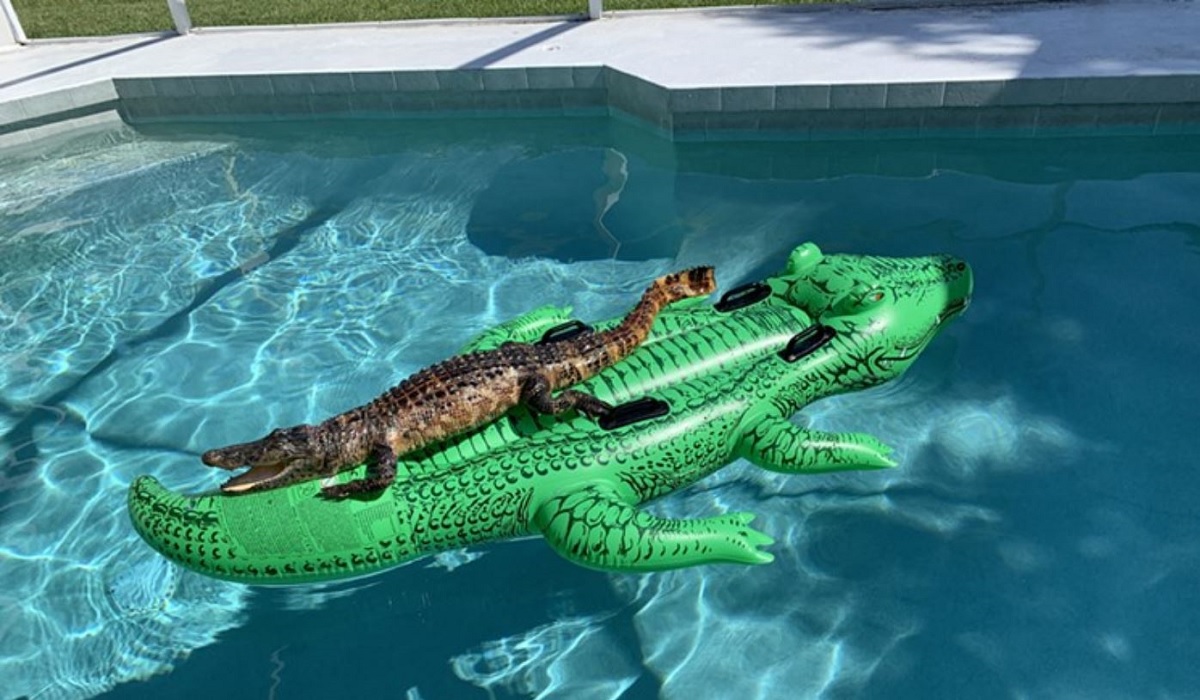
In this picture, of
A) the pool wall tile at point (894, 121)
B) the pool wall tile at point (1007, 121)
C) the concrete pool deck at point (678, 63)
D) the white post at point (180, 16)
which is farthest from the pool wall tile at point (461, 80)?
Result: the pool wall tile at point (1007, 121)

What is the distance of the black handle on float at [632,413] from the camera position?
410cm

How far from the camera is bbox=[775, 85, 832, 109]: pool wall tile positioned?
7.80 meters

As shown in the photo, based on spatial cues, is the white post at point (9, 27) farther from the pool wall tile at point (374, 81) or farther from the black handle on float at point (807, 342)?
the black handle on float at point (807, 342)

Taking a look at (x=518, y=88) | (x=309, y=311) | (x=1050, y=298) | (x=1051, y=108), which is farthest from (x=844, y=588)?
(x=518, y=88)

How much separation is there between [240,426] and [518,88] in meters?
5.04

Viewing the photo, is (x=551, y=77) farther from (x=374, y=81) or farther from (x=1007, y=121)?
(x=1007, y=121)

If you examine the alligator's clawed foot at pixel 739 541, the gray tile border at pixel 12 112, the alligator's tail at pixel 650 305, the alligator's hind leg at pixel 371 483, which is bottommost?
the alligator's clawed foot at pixel 739 541

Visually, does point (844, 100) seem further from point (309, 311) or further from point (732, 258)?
point (309, 311)

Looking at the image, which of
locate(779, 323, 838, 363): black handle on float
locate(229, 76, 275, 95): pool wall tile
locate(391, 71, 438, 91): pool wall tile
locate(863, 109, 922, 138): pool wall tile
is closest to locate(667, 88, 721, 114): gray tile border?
locate(863, 109, 922, 138): pool wall tile

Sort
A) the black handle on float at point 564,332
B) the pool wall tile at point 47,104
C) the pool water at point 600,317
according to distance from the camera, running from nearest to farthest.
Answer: the pool water at point 600,317, the black handle on float at point 564,332, the pool wall tile at point 47,104

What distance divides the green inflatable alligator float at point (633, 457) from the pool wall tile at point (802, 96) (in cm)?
330

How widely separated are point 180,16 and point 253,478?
9483 mm

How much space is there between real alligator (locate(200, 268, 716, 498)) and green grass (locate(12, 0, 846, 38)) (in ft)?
24.2

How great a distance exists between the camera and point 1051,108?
7.75 m
